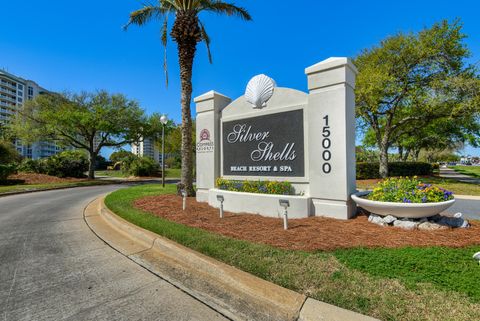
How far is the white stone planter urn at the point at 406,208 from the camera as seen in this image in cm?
476

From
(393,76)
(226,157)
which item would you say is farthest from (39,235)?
(393,76)

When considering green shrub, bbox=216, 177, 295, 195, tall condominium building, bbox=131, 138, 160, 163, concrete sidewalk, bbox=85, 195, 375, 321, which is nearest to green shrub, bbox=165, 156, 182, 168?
tall condominium building, bbox=131, 138, 160, 163

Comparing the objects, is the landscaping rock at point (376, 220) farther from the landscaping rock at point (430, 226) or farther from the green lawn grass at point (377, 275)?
the green lawn grass at point (377, 275)

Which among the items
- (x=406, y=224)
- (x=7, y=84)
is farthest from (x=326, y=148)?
(x=7, y=84)

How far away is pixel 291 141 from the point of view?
6.67m

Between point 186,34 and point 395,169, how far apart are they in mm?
21772

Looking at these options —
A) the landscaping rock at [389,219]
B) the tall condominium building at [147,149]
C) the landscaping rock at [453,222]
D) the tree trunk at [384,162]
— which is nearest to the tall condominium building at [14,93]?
the tall condominium building at [147,149]

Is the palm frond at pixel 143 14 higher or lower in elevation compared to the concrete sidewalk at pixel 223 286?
higher

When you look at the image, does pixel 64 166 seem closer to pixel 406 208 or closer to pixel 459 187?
pixel 406 208

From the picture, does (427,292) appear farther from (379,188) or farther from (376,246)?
(379,188)

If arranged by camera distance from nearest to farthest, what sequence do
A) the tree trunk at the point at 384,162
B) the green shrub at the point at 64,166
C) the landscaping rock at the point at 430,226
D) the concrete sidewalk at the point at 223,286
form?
1. the concrete sidewalk at the point at 223,286
2. the landscaping rock at the point at 430,226
3. the tree trunk at the point at 384,162
4. the green shrub at the point at 64,166

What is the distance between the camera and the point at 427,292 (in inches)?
100.0

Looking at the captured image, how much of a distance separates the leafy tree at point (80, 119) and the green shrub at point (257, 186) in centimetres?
1759

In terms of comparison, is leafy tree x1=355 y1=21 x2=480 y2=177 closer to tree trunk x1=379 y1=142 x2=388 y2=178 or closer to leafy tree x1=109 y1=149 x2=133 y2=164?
tree trunk x1=379 y1=142 x2=388 y2=178
